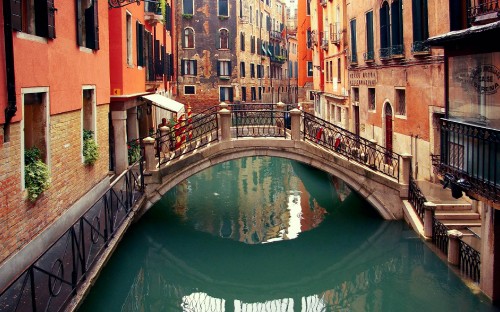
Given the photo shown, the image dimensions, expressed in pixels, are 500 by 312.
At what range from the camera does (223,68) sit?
4684 centimetres

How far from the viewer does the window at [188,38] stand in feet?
150

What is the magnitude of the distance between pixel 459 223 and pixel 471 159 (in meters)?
4.63

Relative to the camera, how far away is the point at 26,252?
8789 millimetres

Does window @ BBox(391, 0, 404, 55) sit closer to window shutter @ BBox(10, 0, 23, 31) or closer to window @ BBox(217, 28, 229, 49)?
window shutter @ BBox(10, 0, 23, 31)

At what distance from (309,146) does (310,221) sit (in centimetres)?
277

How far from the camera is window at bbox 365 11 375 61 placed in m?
20.6

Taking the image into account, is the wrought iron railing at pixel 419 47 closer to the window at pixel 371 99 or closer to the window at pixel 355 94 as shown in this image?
the window at pixel 371 99

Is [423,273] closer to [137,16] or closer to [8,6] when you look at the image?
[8,6]

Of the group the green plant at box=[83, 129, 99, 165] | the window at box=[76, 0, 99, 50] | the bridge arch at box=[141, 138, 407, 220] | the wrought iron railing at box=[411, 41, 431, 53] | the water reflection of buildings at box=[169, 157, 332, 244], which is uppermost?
the window at box=[76, 0, 99, 50]

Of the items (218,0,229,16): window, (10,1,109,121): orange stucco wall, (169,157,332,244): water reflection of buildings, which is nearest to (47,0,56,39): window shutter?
(10,1,109,121): orange stucco wall

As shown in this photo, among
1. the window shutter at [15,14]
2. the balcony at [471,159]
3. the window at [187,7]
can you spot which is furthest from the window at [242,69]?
the window shutter at [15,14]

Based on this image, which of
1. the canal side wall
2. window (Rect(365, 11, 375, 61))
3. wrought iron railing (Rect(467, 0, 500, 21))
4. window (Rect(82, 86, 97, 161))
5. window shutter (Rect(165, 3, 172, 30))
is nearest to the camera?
the canal side wall

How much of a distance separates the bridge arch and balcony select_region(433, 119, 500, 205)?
5.53 m

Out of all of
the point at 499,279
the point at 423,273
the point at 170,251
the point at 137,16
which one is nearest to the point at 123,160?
the point at 170,251
